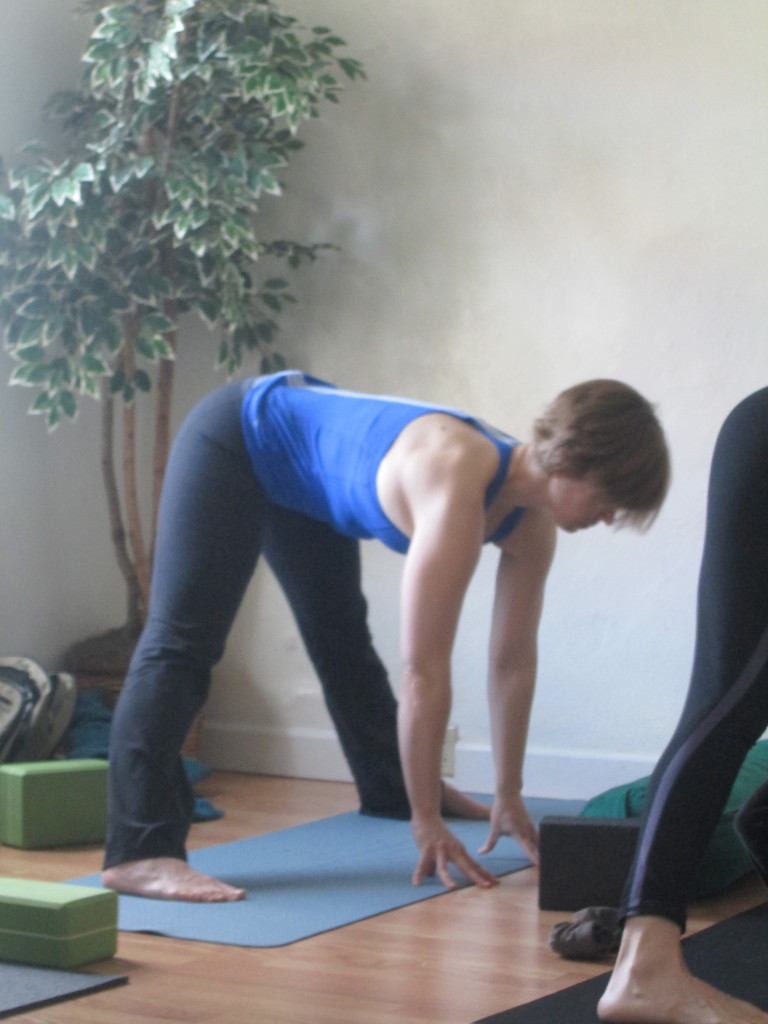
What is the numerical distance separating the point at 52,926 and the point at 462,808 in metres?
1.32

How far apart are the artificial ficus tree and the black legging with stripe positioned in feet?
6.73

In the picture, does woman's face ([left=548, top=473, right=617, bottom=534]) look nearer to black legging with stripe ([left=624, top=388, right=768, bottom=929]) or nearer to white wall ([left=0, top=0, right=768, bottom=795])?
black legging with stripe ([left=624, top=388, right=768, bottom=929])

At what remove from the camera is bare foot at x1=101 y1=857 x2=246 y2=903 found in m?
2.20

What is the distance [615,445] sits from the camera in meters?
1.97

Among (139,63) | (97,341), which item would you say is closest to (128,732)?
(97,341)

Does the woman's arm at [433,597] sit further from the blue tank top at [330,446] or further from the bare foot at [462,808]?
the bare foot at [462,808]

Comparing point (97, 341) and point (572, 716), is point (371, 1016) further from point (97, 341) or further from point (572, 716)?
point (97, 341)

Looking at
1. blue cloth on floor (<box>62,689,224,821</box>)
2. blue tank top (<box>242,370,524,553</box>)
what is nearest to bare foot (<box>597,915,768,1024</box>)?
blue tank top (<box>242,370,524,553</box>)

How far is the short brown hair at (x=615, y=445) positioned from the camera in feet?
6.48

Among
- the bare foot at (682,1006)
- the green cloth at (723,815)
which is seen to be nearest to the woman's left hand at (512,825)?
the green cloth at (723,815)

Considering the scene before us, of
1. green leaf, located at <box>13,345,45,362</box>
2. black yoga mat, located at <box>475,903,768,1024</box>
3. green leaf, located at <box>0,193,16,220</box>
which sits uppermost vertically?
green leaf, located at <box>0,193,16,220</box>

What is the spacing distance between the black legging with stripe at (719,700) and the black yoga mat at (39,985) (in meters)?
0.73

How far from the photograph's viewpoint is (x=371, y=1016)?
5.36 ft

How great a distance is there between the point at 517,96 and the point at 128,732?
80.3 inches
